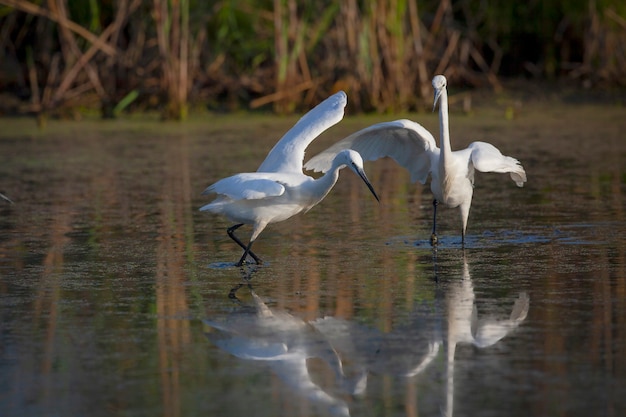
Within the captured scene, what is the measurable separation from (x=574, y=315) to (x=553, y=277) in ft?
3.17

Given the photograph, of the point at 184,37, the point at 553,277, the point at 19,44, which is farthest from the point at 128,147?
the point at 553,277

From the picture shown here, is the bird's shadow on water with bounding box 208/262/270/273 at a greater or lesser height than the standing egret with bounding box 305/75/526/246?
lesser

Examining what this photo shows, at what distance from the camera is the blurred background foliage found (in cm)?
1564

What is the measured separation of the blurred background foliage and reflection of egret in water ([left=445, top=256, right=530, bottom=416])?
9606 millimetres

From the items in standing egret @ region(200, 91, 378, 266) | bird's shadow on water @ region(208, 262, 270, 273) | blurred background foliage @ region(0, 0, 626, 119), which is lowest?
bird's shadow on water @ region(208, 262, 270, 273)

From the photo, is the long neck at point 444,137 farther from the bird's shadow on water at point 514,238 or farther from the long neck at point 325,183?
the long neck at point 325,183

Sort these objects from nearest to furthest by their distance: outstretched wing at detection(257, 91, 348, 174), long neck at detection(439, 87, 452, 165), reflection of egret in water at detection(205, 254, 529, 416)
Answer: reflection of egret in water at detection(205, 254, 529, 416) → outstretched wing at detection(257, 91, 348, 174) → long neck at detection(439, 87, 452, 165)

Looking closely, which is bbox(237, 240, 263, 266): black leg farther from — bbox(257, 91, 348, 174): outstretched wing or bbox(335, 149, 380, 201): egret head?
bbox(335, 149, 380, 201): egret head

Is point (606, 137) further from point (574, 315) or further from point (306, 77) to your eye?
point (574, 315)

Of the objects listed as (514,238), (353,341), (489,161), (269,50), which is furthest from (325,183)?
(269,50)

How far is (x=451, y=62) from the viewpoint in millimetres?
18016

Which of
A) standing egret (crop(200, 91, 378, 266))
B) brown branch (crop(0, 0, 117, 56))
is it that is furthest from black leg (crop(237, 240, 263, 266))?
brown branch (crop(0, 0, 117, 56))

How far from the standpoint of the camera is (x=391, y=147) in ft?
27.6

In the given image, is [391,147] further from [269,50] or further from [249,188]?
[269,50]
